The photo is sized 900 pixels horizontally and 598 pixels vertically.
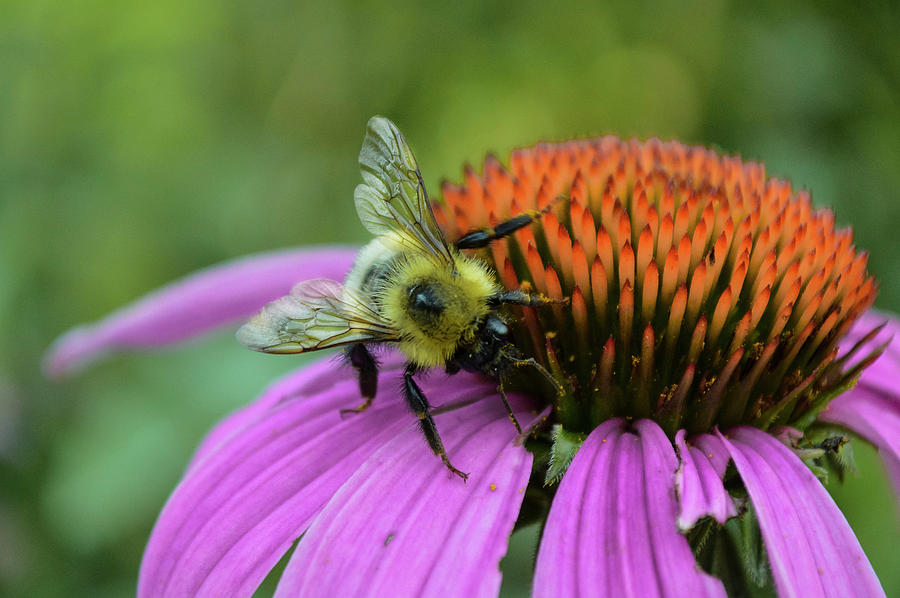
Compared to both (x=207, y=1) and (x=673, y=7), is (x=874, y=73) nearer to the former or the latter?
(x=673, y=7)

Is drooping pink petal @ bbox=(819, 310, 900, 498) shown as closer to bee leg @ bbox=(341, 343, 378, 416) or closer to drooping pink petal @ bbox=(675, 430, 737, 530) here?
drooping pink petal @ bbox=(675, 430, 737, 530)

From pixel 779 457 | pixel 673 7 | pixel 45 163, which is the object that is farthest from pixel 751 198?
pixel 45 163

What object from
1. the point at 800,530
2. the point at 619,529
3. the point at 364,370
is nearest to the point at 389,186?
the point at 364,370

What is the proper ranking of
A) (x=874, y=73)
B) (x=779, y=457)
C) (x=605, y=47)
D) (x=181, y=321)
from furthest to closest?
(x=605, y=47) < (x=874, y=73) < (x=181, y=321) < (x=779, y=457)

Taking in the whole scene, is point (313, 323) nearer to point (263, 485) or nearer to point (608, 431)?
point (263, 485)

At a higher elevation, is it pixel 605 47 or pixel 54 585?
pixel 605 47

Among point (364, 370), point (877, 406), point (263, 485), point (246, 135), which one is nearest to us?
point (263, 485)

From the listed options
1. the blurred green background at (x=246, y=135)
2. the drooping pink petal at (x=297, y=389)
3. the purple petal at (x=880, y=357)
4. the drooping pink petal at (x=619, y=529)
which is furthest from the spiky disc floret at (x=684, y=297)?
the blurred green background at (x=246, y=135)
